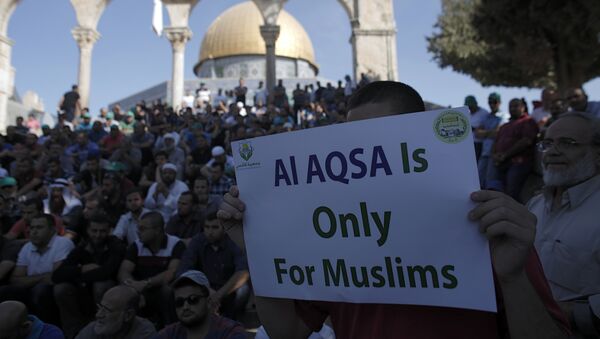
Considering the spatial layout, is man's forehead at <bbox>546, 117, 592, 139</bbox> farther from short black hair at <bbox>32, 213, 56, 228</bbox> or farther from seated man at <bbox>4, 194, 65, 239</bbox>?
seated man at <bbox>4, 194, 65, 239</bbox>

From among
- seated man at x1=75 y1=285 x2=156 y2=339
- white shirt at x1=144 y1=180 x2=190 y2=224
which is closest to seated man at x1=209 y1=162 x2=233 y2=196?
white shirt at x1=144 y1=180 x2=190 y2=224

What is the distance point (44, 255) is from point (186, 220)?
1604 millimetres

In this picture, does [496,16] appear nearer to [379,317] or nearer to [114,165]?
[114,165]

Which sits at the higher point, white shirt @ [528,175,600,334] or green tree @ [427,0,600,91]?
green tree @ [427,0,600,91]

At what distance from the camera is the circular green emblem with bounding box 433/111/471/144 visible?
3.78ft

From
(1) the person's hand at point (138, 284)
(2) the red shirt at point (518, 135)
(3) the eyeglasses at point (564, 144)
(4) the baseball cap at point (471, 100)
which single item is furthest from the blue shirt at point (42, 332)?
(4) the baseball cap at point (471, 100)

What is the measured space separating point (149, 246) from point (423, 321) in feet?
13.9

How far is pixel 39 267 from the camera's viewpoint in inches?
198

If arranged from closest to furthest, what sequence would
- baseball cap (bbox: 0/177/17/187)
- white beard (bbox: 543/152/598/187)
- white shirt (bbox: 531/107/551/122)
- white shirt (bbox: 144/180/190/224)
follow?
white beard (bbox: 543/152/598/187) < white shirt (bbox: 144/180/190/224) < white shirt (bbox: 531/107/551/122) < baseball cap (bbox: 0/177/17/187)

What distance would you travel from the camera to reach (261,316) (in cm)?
149

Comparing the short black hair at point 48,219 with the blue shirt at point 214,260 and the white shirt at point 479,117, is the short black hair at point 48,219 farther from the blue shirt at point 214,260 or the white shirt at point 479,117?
the white shirt at point 479,117

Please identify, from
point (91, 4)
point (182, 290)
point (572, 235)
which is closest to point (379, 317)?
point (572, 235)

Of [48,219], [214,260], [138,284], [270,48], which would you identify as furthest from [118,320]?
[270,48]

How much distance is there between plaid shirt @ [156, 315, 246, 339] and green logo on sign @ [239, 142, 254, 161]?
2182mm
